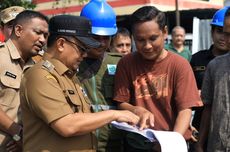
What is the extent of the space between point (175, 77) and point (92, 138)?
0.60 meters

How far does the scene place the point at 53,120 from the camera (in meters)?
2.08

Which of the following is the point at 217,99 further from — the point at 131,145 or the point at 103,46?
the point at 103,46

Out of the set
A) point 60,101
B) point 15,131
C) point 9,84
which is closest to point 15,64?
point 9,84

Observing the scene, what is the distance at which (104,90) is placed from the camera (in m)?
2.81

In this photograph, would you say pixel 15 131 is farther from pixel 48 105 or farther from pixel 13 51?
pixel 48 105

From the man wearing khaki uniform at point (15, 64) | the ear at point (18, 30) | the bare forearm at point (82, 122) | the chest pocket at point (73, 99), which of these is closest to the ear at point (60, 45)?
the chest pocket at point (73, 99)

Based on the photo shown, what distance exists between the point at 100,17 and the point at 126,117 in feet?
3.00

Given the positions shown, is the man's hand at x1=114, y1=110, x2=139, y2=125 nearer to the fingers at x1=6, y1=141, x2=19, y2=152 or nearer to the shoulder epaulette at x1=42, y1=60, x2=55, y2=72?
the shoulder epaulette at x1=42, y1=60, x2=55, y2=72

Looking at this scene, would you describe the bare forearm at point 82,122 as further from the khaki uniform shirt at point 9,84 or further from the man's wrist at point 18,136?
the khaki uniform shirt at point 9,84

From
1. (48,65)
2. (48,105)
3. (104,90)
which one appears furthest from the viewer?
(104,90)

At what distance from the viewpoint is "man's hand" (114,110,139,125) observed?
221cm

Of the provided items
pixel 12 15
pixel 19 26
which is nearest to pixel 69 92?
pixel 19 26

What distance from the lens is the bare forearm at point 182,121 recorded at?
2.36 m

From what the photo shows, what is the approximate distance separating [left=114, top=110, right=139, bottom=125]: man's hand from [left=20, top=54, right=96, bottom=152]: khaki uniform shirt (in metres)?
0.22
